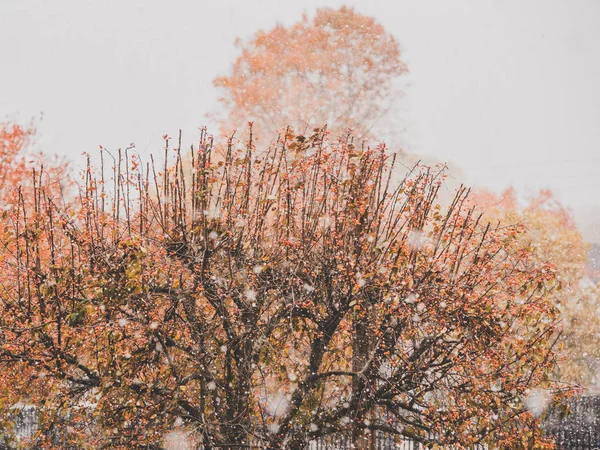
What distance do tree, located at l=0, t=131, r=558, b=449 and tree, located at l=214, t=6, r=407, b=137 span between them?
22596 mm

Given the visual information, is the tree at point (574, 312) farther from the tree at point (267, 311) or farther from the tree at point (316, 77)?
the tree at point (267, 311)

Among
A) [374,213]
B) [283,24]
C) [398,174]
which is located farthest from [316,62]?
[398,174]

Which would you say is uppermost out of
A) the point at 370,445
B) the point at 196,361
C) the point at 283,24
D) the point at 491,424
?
the point at 283,24

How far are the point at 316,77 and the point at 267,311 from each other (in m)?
24.3

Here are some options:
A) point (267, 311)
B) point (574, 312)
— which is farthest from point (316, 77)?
point (267, 311)

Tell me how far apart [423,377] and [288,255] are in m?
2.40

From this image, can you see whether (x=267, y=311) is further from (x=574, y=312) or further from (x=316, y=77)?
(x=316, y=77)

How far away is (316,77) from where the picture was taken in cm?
3169

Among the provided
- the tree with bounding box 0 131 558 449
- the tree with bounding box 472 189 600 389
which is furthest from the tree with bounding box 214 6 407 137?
the tree with bounding box 0 131 558 449

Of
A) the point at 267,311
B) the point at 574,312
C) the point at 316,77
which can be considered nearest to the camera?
the point at 267,311

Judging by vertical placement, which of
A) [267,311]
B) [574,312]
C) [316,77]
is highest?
[316,77]

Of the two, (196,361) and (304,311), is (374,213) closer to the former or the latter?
(304,311)

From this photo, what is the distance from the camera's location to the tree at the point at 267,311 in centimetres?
815

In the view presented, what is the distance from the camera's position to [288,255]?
8.53 meters
